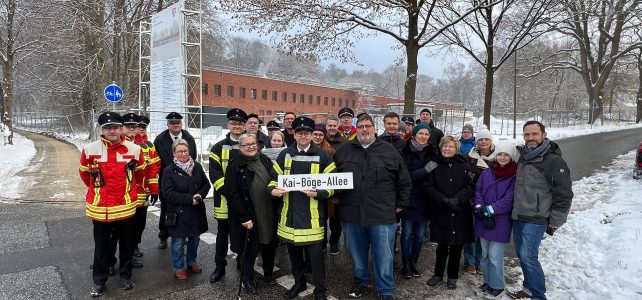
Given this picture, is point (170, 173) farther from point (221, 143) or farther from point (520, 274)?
point (520, 274)

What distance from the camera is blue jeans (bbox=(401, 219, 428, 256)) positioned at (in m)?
4.93

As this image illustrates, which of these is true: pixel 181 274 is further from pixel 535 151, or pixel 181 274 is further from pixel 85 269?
pixel 535 151

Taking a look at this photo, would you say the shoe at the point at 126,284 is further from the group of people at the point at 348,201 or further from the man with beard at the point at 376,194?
the man with beard at the point at 376,194

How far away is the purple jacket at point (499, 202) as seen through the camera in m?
4.19

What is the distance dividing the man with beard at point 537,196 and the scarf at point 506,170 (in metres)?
0.11

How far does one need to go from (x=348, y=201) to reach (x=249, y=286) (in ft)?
5.01

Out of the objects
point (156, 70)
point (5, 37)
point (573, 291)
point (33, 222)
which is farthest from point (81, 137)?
point (573, 291)

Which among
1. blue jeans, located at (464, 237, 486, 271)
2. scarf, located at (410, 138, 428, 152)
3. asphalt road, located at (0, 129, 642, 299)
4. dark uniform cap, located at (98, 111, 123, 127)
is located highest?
dark uniform cap, located at (98, 111, 123, 127)

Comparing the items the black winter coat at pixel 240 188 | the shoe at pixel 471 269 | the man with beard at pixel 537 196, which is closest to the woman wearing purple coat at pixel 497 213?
the man with beard at pixel 537 196

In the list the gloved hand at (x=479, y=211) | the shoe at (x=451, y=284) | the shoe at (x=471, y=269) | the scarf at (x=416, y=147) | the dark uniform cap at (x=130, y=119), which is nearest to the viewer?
the gloved hand at (x=479, y=211)

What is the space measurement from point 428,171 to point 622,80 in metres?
51.2

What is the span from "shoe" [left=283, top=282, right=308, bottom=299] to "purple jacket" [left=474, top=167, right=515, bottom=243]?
2155mm

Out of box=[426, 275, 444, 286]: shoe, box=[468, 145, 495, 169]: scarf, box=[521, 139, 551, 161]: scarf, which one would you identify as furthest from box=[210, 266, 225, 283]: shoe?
box=[521, 139, 551, 161]: scarf

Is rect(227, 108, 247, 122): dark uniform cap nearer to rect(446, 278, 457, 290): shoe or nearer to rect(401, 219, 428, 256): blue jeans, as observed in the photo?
rect(401, 219, 428, 256): blue jeans
